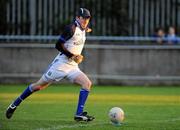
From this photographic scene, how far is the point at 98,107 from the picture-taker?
17562 millimetres

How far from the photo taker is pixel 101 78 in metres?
27.5

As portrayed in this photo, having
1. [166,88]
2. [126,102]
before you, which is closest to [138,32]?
[166,88]

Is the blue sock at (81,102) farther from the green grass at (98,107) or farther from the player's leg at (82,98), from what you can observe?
the green grass at (98,107)

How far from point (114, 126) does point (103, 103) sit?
5994 mm

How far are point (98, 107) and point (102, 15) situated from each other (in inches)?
457

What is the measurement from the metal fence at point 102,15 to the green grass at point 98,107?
3100 mm

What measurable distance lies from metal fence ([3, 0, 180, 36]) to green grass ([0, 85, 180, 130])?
310cm

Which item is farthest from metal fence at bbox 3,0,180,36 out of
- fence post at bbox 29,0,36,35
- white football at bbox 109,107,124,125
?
white football at bbox 109,107,124,125

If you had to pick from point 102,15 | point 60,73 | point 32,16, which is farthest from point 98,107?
point 32,16

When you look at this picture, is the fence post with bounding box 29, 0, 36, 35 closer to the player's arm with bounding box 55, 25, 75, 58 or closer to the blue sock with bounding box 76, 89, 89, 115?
the player's arm with bounding box 55, 25, 75, 58

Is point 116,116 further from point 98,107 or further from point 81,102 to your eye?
point 98,107

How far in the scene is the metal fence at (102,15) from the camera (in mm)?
28609

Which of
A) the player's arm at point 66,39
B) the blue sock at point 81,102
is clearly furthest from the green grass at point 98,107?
the player's arm at point 66,39

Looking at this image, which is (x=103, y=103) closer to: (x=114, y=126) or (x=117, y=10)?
(x=114, y=126)
